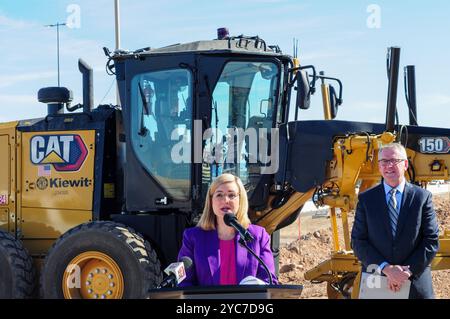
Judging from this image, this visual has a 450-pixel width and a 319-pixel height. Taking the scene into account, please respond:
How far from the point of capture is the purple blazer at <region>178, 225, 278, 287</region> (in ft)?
12.7

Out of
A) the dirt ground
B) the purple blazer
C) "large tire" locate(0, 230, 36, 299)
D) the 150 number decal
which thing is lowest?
the dirt ground

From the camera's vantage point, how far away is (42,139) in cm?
820

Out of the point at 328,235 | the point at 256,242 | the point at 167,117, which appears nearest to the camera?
the point at 256,242

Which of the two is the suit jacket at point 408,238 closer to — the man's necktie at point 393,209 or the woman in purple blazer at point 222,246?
the man's necktie at point 393,209

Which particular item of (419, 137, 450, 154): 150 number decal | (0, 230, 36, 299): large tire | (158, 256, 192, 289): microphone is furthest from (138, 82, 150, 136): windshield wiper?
(158, 256, 192, 289): microphone

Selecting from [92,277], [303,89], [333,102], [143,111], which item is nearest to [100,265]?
[92,277]

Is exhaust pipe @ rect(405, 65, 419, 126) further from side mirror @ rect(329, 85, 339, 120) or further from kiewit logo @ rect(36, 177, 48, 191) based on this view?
kiewit logo @ rect(36, 177, 48, 191)

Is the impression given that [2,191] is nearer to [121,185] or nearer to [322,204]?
[121,185]

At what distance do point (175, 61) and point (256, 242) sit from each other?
397cm

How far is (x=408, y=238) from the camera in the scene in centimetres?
441

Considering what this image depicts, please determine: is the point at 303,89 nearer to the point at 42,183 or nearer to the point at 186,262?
the point at 42,183

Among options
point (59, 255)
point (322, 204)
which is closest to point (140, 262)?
point (59, 255)

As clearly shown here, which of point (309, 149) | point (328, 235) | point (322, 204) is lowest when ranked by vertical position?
point (328, 235)

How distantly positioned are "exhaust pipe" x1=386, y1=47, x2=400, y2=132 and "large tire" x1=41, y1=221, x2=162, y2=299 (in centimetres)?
283
